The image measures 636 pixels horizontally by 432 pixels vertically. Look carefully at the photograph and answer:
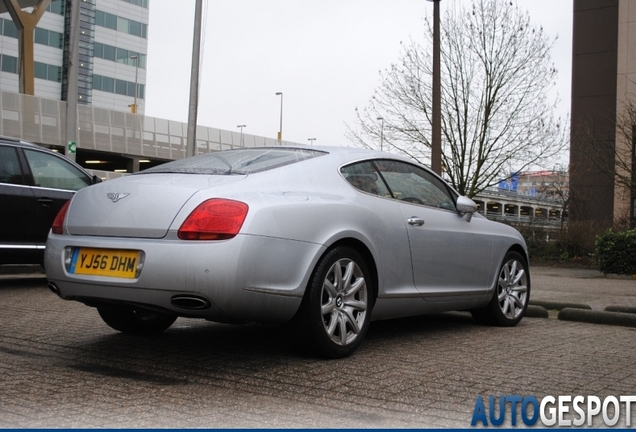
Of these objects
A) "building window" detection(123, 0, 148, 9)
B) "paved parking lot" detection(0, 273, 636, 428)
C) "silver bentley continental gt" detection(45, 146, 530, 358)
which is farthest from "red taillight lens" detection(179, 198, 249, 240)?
"building window" detection(123, 0, 148, 9)

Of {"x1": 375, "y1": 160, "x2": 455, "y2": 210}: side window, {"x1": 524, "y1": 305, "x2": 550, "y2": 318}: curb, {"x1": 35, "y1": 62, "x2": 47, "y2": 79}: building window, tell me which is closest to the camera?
{"x1": 375, "y1": 160, "x2": 455, "y2": 210}: side window

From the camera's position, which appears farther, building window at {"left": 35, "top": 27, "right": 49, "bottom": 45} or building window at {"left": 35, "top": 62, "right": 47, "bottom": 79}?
building window at {"left": 35, "top": 62, "right": 47, "bottom": 79}

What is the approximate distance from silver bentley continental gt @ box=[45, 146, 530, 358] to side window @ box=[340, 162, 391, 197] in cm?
1

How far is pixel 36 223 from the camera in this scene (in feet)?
31.7

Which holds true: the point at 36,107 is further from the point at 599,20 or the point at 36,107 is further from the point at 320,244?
the point at 320,244

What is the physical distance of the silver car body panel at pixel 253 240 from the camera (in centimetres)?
461

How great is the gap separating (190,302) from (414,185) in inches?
95.0

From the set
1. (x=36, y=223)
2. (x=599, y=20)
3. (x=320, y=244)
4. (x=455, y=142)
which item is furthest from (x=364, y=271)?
(x=599, y=20)

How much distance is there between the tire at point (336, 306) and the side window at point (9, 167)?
5639 millimetres

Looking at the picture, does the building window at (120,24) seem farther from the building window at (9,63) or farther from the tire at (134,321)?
the tire at (134,321)

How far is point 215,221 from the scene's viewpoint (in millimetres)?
4652

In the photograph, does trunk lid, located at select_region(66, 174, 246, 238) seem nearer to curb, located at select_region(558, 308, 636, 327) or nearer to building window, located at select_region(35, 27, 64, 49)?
curb, located at select_region(558, 308, 636, 327)

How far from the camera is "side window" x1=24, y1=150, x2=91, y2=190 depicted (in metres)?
9.85

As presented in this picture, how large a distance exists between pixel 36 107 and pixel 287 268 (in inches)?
1727
